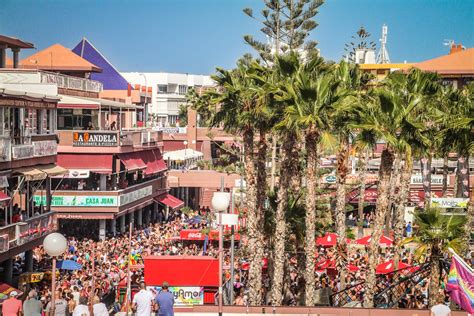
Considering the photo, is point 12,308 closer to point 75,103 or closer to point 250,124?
point 250,124

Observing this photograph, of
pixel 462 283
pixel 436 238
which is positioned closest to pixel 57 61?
pixel 436 238

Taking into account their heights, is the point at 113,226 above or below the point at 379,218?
below

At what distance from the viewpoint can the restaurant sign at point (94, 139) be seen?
47.2 meters

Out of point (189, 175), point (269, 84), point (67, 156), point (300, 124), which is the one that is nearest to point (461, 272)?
point (300, 124)

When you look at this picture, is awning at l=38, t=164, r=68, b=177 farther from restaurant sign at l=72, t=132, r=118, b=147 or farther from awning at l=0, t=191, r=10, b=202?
restaurant sign at l=72, t=132, r=118, b=147

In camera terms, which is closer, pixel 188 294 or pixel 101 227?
pixel 188 294

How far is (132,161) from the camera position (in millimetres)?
51062

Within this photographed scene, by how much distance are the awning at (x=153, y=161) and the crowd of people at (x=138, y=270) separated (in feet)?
21.8

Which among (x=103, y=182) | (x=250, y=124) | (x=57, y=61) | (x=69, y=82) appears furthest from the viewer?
(x=57, y=61)

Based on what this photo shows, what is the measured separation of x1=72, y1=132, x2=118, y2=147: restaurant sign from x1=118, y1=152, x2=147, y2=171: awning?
1.17 m

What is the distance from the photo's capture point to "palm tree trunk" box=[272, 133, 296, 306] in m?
26.2

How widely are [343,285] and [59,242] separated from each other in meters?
14.7

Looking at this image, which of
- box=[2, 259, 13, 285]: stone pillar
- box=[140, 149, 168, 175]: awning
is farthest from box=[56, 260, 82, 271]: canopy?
box=[140, 149, 168, 175]: awning

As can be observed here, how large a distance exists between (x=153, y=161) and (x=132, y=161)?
6771 mm
